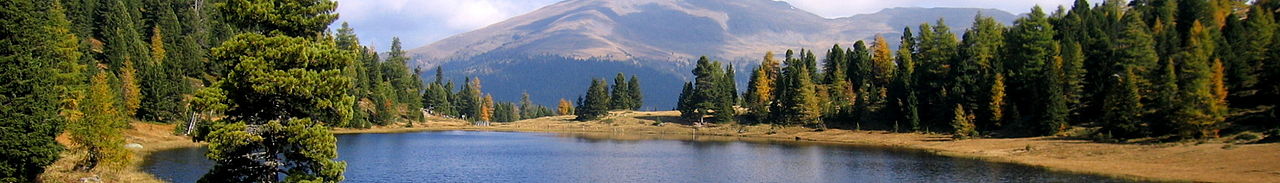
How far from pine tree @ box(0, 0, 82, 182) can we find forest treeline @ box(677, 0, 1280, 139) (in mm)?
72634

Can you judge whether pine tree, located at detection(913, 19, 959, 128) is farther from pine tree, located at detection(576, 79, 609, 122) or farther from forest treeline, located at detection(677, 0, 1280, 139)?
pine tree, located at detection(576, 79, 609, 122)

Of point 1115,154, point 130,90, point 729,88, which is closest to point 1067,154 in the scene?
point 1115,154

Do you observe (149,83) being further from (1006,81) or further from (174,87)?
(1006,81)

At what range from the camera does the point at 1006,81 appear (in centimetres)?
10456

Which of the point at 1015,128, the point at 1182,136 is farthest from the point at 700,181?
the point at 1015,128

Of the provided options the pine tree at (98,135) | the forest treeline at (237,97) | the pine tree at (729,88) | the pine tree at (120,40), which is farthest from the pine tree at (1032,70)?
the pine tree at (120,40)

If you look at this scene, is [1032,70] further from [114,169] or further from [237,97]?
[237,97]

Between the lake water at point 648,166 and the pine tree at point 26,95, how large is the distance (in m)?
9.59

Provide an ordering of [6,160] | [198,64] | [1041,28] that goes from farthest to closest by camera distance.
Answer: [198,64]
[1041,28]
[6,160]

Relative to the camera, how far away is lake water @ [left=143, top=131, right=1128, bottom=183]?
184 ft

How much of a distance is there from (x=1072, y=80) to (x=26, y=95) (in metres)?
90.5

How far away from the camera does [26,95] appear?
123ft

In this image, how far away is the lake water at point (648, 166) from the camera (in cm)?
5597

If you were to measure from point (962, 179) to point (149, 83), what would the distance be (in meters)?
85.9
